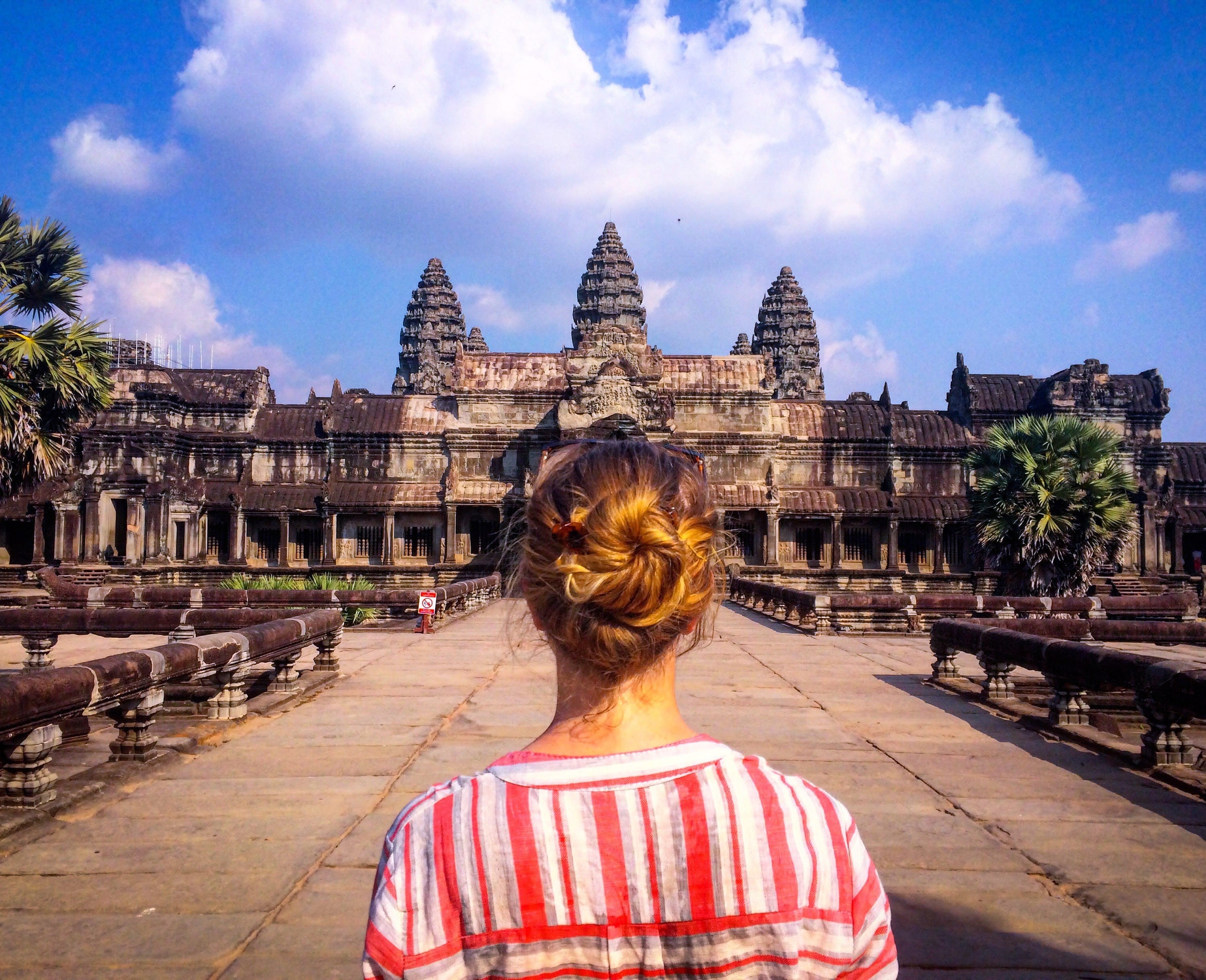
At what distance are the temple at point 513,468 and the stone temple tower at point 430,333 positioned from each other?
30387 mm

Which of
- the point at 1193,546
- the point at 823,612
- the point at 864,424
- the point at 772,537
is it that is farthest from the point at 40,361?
the point at 1193,546

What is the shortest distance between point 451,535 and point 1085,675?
3101 centimetres

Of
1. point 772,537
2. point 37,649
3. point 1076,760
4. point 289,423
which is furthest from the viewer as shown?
point 289,423

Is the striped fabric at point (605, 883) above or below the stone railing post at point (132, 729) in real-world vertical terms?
above

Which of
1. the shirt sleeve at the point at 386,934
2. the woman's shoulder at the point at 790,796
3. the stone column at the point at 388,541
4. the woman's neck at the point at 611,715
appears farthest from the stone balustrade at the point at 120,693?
the stone column at the point at 388,541

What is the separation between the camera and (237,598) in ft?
60.3

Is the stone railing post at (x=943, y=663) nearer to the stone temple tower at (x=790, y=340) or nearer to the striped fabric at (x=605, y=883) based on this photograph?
the striped fabric at (x=605, y=883)

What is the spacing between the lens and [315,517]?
127 ft

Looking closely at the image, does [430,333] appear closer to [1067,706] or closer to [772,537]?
[772,537]

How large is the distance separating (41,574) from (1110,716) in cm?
2341

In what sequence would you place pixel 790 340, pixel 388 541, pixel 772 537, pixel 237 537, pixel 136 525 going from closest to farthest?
1. pixel 772 537
2. pixel 136 525
3. pixel 388 541
4. pixel 237 537
5. pixel 790 340

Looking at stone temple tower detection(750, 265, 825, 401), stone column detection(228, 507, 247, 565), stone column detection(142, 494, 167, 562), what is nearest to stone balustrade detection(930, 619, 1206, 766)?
stone column detection(228, 507, 247, 565)

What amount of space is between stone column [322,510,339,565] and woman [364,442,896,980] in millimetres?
37168

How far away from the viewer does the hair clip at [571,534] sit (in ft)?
5.50
